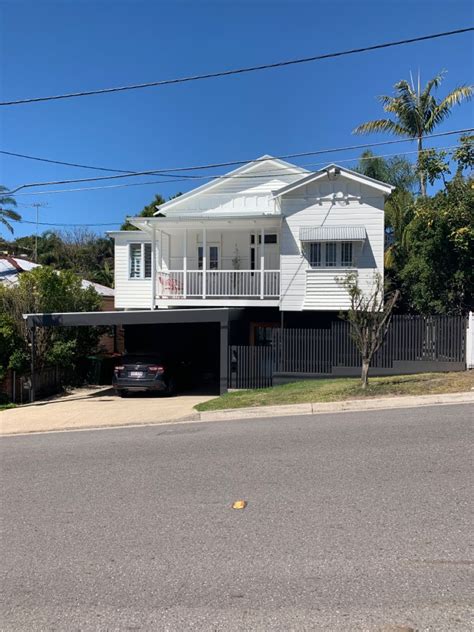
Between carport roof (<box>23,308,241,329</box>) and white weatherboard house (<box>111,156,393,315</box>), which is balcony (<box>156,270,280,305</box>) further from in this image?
carport roof (<box>23,308,241,329</box>)

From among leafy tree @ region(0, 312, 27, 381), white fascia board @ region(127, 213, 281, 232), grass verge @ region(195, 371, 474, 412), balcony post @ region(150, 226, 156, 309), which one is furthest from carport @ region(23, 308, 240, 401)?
white fascia board @ region(127, 213, 281, 232)

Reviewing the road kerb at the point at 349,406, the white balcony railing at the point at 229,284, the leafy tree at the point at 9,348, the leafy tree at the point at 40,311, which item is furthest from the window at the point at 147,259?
the road kerb at the point at 349,406

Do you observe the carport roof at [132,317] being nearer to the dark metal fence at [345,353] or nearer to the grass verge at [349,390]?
the dark metal fence at [345,353]

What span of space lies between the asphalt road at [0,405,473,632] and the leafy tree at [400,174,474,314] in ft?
32.9

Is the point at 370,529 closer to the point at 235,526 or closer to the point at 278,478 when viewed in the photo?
the point at 235,526

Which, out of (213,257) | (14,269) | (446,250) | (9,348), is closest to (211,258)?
(213,257)

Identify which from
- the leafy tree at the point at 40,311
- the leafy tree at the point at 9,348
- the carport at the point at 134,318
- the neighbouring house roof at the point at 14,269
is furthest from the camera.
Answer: the neighbouring house roof at the point at 14,269

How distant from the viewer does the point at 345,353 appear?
14930 mm

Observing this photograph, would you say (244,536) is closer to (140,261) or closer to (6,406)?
(6,406)

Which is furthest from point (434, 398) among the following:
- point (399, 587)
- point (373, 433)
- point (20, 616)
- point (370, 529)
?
point (20, 616)

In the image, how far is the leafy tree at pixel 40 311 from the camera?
15.8 meters

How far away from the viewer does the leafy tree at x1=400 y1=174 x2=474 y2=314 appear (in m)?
16.1

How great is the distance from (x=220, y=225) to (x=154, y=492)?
14.1 meters

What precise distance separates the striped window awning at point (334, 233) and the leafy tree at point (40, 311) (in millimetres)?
8048
